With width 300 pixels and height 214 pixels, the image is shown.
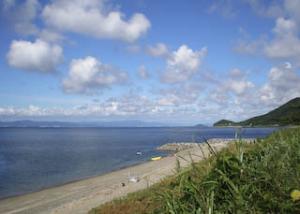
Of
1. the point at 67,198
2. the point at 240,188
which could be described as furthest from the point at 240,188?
the point at 67,198

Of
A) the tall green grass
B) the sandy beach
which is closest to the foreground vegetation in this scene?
the tall green grass

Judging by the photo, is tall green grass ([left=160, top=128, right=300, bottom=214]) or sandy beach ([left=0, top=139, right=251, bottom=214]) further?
sandy beach ([left=0, top=139, right=251, bottom=214])

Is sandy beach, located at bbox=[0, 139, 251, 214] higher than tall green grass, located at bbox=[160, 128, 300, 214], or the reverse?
tall green grass, located at bbox=[160, 128, 300, 214]

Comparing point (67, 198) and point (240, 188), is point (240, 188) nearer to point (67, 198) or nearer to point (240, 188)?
point (240, 188)

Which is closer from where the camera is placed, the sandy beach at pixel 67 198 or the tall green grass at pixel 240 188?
the tall green grass at pixel 240 188

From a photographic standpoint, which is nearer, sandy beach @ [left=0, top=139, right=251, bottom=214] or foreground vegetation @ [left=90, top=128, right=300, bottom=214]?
foreground vegetation @ [left=90, top=128, right=300, bottom=214]

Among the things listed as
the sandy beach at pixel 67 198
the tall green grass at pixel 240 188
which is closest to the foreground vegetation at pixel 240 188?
the tall green grass at pixel 240 188

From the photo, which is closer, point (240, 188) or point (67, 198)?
point (240, 188)

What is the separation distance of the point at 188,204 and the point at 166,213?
1.06 ft

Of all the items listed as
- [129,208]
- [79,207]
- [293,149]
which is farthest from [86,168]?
[293,149]

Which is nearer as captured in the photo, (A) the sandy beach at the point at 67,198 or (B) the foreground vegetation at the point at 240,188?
(B) the foreground vegetation at the point at 240,188

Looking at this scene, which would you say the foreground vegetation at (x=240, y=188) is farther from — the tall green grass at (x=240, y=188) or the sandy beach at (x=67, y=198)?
the sandy beach at (x=67, y=198)

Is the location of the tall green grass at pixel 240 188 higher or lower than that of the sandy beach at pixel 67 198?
higher

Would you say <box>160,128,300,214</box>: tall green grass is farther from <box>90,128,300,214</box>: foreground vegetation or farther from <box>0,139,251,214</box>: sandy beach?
<box>0,139,251,214</box>: sandy beach
